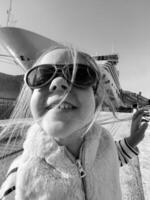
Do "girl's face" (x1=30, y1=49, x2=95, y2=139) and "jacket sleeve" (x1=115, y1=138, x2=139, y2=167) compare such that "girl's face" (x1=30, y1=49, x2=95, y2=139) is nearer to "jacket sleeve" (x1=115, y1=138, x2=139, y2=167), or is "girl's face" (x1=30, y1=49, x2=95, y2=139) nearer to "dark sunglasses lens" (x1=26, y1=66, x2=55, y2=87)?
"dark sunglasses lens" (x1=26, y1=66, x2=55, y2=87)

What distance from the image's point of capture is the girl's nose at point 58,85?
8.7 inches

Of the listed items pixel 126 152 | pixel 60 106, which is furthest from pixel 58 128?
pixel 126 152

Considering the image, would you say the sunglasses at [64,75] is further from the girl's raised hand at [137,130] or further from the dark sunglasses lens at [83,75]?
the girl's raised hand at [137,130]

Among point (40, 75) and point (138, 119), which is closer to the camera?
point (40, 75)

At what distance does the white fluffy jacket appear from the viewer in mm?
193

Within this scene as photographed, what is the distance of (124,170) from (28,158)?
0.47 meters

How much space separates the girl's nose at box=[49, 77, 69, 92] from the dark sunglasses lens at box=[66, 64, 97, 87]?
0.02 meters

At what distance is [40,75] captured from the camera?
0.24 metres

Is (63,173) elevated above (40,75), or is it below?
below

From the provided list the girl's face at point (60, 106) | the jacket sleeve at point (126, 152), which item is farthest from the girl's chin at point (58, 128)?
the jacket sleeve at point (126, 152)

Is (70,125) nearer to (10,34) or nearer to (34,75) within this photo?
(34,75)

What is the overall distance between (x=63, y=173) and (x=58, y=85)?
0.49 ft

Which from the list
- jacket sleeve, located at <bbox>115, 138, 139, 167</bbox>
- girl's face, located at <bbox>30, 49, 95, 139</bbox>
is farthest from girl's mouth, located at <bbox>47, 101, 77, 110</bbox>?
jacket sleeve, located at <bbox>115, 138, 139, 167</bbox>

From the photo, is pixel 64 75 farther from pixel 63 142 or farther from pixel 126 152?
pixel 126 152
